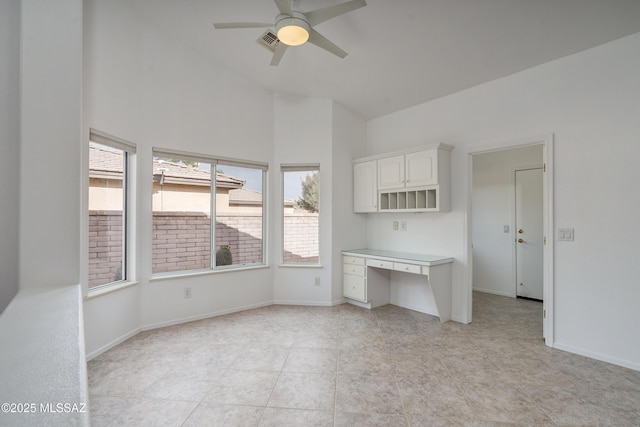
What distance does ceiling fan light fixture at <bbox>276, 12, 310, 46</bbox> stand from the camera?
218cm

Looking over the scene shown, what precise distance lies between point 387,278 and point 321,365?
213cm

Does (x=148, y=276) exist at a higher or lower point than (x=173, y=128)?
lower

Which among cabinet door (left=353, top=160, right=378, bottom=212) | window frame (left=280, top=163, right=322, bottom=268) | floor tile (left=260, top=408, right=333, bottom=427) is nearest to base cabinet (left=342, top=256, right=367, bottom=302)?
window frame (left=280, top=163, right=322, bottom=268)

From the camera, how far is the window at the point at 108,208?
271 cm

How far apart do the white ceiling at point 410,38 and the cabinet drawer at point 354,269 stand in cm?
236

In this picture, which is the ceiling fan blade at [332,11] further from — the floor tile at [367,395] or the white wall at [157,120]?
the floor tile at [367,395]

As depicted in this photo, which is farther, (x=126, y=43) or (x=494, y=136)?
(x=494, y=136)

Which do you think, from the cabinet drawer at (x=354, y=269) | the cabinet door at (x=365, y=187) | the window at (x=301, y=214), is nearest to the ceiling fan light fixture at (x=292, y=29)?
the window at (x=301, y=214)

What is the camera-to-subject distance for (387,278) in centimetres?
438

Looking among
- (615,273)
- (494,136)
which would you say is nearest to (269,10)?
(494,136)

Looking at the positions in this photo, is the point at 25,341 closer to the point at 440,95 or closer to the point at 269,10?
the point at 269,10

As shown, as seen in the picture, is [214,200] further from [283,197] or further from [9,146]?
[9,146]

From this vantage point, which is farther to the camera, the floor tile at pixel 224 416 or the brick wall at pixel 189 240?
the brick wall at pixel 189 240

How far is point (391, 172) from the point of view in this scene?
13.2 feet
